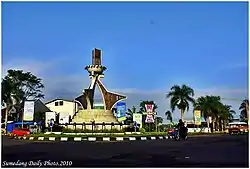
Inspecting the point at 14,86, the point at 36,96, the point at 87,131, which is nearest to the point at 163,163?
the point at 87,131

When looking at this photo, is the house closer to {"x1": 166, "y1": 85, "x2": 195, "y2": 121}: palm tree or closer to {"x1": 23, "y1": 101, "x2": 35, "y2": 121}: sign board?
{"x1": 166, "y1": 85, "x2": 195, "y2": 121}: palm tree

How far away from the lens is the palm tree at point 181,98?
5509cm

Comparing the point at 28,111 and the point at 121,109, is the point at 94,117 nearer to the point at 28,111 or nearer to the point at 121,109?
the point at 121,109

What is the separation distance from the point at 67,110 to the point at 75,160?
219ft

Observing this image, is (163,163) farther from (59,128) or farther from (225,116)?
(225,116)

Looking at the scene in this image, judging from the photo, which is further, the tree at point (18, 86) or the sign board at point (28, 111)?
the tree at point (18, 86)

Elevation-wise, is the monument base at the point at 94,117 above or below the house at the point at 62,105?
below

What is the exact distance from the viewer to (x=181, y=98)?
55156mm

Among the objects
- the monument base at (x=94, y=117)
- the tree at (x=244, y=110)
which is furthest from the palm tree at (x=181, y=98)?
the monument base at (x=94, y=117)

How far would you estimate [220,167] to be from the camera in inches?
312

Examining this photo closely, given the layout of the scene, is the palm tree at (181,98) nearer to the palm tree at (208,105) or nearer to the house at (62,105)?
the palm tree at (208,105)

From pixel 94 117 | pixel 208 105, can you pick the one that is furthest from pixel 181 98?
pixel 94 117

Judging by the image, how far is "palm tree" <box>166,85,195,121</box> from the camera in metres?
55.1

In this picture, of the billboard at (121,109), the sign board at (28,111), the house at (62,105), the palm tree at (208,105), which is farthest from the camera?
the house at (62,105)
